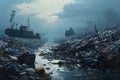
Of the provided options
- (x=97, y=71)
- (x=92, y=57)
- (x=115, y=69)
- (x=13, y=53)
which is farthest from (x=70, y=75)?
(x=13, y=53)

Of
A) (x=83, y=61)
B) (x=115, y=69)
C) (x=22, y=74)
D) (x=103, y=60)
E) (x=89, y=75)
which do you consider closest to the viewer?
(x=22, y=74)

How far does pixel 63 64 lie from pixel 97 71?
9042mm

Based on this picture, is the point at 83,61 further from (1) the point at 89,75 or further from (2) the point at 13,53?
(2) the point at 13,53

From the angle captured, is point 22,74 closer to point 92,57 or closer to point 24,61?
point 24,61

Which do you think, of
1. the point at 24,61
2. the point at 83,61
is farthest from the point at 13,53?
the point at 83,61

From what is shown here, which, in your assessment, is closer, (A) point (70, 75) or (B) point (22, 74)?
(B) point (22, 74)

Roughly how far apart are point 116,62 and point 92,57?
598 centimetres

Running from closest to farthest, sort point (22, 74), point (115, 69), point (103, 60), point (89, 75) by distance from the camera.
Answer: point (22, 74)
point (89, 75)
point (115, 69)
point (103, 60)

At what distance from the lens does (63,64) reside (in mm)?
41562

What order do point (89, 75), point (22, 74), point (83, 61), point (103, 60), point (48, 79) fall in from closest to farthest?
point (22, 74) < point (48, 79) < point (89, 75) < point (103, 60) < point (83, 61)

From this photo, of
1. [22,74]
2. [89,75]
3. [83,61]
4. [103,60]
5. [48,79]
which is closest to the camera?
[22,74]

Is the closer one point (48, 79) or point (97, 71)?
point (48, 79)

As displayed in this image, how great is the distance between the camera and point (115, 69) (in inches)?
1318

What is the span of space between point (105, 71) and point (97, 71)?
3.50 ft
